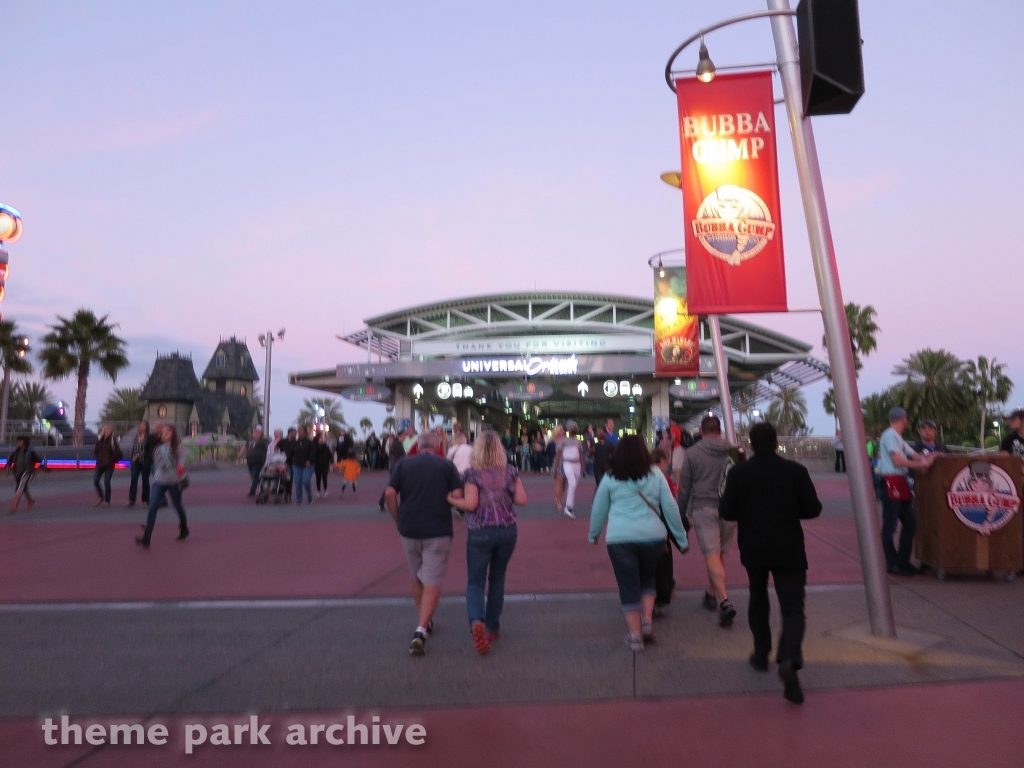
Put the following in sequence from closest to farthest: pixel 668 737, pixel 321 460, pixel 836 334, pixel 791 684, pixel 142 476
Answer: pixel 668 737 < pixel 791 684 < pixel 836 334 < pixel 142 476 < pixel 321 460

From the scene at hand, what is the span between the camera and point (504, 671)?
17.4 ft

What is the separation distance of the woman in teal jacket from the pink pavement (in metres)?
1.15

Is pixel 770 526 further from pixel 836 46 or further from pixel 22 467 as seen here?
pixel 22 467

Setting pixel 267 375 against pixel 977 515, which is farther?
pixel 267 375

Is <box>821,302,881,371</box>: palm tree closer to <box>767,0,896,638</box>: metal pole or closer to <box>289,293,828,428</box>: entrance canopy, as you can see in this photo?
<box>289,293,828,428</box>: entrance canopy

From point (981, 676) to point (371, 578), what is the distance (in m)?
5.90

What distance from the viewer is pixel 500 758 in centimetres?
391

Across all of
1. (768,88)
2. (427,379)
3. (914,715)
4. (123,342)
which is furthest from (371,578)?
(123,342)

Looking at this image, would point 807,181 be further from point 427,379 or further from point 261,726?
point 427,379

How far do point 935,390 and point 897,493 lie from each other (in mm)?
56852

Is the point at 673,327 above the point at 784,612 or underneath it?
above

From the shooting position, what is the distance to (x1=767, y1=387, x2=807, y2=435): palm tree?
8375 cm

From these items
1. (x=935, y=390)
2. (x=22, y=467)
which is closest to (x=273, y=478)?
(x=22, y=467)

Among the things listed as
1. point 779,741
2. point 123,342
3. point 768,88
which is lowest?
Result: point 779,741
